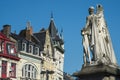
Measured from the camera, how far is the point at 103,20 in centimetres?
1332

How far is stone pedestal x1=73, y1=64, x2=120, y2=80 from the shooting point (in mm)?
11734

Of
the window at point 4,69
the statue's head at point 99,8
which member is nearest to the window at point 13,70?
the window at point 4,69

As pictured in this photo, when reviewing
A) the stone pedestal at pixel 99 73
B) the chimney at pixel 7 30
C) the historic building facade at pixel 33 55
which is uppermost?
the chimney at pixel 7 30

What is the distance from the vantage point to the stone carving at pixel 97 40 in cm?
1253

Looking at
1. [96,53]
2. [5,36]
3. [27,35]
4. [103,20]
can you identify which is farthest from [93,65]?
[27,35]

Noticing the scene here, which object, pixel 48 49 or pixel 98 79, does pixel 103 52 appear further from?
pixel 48 49

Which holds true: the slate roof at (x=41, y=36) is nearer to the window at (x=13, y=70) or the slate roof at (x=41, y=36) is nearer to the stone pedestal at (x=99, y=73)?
the window at (x=13, y=70)

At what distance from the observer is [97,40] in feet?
41.8

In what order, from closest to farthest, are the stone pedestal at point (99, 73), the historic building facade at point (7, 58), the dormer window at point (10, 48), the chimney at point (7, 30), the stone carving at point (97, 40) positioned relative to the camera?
the stone pedestal at point (99, 73)
the stone carving at point (97, 40)
the historic building facade at point (7, 58)
the dormer window at point (10, 48)
the chimney at point (7, 30)

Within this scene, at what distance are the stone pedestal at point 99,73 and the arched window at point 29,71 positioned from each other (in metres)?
34.1

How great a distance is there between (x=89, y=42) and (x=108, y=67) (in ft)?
5.49

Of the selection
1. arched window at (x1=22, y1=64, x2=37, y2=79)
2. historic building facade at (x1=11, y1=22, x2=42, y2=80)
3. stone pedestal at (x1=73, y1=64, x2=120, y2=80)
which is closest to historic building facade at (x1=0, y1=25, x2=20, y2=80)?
historic building facade at (x1=11, y1=22, x2=42, y2=80)

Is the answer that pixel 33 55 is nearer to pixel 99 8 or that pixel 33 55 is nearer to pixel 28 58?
pixel 28 58

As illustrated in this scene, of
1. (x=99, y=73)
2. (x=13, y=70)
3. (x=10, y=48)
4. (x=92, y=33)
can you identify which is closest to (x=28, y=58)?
(x=10, y=48)
